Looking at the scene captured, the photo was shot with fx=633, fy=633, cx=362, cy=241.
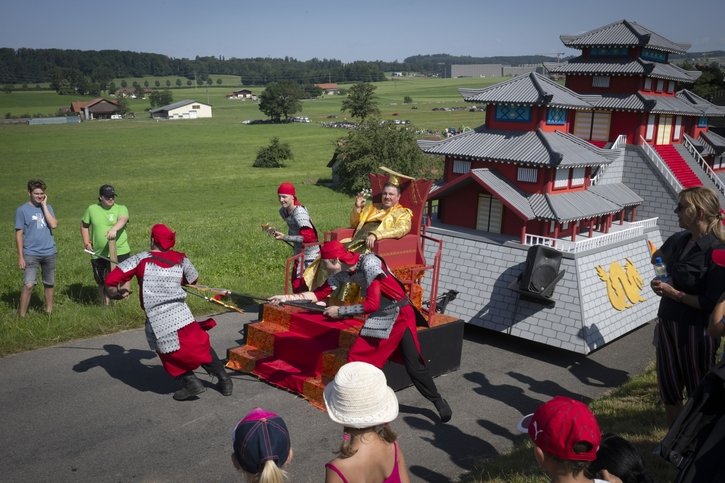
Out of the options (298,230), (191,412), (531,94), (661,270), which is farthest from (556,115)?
(191,412)

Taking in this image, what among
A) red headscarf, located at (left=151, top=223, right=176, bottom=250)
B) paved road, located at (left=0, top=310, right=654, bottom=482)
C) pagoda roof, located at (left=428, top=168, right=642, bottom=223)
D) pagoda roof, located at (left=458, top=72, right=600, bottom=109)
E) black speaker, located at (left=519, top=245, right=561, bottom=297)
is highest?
pagoda roof, located at (left=458, top=72, right=600, bottom=109)

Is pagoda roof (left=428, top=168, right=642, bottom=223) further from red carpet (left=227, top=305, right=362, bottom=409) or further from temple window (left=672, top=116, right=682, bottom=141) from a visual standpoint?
temple window (left=672, top=116, right=682, bottom=141)

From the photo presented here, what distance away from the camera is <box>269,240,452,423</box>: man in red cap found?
256 inches

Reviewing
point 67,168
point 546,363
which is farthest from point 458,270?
point 67,168

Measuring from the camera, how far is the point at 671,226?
652 inches

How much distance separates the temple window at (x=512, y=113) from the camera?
12.2 m

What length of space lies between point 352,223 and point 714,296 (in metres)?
5.54

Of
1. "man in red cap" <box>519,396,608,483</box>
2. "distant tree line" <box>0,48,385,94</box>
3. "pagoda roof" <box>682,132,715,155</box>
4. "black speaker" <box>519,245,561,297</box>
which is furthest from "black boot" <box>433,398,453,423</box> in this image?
"distant tree line" <box>0,48,385,94</box>

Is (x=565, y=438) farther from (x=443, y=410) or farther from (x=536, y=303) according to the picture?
(x=536, y=303)

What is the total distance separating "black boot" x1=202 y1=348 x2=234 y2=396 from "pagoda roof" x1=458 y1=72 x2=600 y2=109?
24.5 ft

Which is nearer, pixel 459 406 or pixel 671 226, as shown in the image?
pixel 459 406

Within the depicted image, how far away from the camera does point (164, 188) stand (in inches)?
1688

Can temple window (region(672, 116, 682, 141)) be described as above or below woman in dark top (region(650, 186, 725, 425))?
above

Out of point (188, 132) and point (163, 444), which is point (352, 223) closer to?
point (163, 444)
